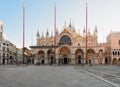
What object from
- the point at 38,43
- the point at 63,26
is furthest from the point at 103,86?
the point at 38,43

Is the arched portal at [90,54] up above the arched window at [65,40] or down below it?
below

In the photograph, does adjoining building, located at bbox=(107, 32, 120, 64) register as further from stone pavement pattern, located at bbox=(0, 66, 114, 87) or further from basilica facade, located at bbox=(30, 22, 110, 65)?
stone pavement pattern, located at bbox=(0, 66, 114, 87)

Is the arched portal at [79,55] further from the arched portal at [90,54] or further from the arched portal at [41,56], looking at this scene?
the arched portal at [41,56]

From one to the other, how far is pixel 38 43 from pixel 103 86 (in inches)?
3384

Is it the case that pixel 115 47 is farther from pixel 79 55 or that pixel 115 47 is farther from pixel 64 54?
pixel 64 54

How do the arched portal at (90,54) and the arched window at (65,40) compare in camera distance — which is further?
the arched window at (65,40)

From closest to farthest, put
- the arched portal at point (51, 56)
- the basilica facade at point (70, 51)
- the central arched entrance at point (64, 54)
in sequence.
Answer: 1. the basilica facade at point (70, 51)
2. the central arched entrance at point (64, 54)
3. the arched portal at point (51, 56)

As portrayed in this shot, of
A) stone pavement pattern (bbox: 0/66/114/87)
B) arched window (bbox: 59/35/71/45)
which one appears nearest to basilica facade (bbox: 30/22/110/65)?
arched window (bbox: 59/35/71/45)

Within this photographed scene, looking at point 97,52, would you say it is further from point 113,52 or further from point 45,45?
point 45,45

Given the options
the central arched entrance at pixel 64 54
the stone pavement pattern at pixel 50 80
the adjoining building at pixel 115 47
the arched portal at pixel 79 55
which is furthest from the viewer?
the adjoining building at pixel 115 47

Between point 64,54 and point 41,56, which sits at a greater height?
point 64,54

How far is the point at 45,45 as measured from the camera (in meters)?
92.9

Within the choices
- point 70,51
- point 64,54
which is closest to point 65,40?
point 64,54

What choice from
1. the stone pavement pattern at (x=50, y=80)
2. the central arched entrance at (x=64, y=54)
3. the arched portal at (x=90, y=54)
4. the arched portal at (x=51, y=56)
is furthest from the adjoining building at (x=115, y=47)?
the stone pavement pattern at (x=50, y=80)
